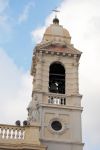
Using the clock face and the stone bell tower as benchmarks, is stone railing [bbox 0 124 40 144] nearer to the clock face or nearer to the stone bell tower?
the stone bell tower

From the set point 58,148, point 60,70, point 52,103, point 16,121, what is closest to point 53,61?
point 60,70

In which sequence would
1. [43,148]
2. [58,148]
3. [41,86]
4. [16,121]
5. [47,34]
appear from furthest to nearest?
[47,34] < [41,86] < [58,148] < [16,121] < [43,148]

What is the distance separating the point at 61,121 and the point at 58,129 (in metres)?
0.53

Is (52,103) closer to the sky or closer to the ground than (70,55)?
closer to the ground

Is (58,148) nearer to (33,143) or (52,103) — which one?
(52,103)

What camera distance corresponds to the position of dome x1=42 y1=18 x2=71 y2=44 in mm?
30734

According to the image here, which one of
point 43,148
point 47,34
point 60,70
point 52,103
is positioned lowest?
point 43,148

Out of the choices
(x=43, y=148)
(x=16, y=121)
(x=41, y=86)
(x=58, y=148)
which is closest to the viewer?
(x=43, y=148)

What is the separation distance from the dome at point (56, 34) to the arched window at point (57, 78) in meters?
1.68

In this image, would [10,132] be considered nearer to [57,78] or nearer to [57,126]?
[57,126]

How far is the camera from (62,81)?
2962cm

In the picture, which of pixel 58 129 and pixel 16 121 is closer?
pixel 16 121

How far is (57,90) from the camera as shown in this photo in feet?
95.8

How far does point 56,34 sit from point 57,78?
3.11 m
